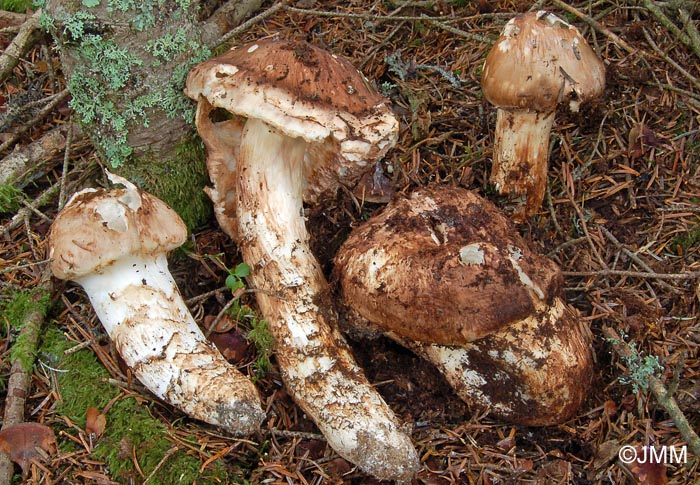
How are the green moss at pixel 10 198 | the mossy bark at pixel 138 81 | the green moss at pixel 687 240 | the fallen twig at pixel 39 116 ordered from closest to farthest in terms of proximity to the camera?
the mossy bark at pixel 138 81, the green moss at pixel 687 240, the green moss at pixel 10 198, the fallen twig at pixel 39 116

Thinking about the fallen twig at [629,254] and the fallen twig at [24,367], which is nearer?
the fallen twig at [24,367]

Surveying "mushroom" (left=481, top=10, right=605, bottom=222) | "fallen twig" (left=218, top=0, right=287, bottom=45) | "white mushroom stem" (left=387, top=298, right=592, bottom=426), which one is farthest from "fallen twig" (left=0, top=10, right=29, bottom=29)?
"white mushroom stem" (left=387, top=298, right=592, bottom=426)

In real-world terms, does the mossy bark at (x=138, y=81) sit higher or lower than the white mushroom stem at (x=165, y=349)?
higher

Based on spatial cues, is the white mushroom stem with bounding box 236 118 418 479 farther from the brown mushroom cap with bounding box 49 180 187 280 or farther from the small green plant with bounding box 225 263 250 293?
the brown mushroom cap with bounding box 49 180 187 280

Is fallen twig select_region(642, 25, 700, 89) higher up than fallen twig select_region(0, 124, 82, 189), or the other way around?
fallen twig select_region(0, 124, 82, 189)

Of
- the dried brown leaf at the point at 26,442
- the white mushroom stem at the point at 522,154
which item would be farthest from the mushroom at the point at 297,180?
the dried brown leaf at the point at 26,442

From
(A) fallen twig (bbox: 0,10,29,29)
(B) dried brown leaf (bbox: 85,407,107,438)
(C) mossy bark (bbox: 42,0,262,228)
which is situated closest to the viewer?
(B) dried brown leaf (bbox: 85,407,107,438)

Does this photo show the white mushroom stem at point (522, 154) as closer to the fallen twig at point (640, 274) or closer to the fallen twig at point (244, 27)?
the fallen twig at point (640, 274)

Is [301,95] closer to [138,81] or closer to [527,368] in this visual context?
[138,81]
